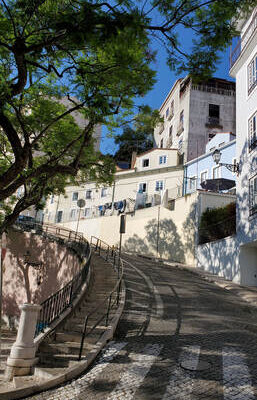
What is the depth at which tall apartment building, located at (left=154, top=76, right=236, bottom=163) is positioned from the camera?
124ft

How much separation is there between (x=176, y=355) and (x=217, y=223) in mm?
15793

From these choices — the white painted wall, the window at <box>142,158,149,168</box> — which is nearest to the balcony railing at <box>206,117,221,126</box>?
the window at <box>142,158,149,168</box>

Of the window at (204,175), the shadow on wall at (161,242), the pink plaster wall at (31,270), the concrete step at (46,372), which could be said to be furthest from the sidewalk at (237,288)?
the window at (204,175)

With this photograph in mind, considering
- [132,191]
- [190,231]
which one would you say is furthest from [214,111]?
[190,231]

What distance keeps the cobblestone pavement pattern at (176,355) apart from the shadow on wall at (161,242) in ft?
44.7

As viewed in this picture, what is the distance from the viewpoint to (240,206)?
18.5 metres

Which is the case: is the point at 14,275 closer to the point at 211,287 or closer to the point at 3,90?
the point at 211,287

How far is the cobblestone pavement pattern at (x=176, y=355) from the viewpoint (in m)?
5.79

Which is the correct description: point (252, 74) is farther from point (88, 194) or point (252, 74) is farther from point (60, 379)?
point (88, 194)

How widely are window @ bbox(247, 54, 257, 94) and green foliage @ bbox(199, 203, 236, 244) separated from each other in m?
7.62

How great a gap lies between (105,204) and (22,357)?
1280 inches

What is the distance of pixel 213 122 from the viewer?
38594mm

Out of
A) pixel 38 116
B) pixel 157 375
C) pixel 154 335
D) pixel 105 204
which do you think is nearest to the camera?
pixel 157 375

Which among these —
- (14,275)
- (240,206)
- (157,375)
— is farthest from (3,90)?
(14,275)
